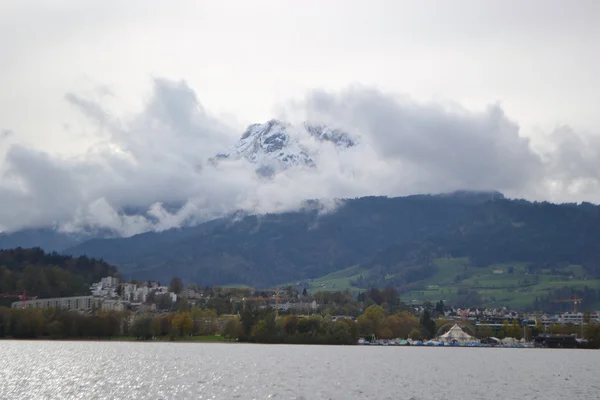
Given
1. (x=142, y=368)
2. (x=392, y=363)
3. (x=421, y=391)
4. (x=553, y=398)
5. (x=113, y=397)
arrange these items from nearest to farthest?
(x=113, y=397) < (x=553, y=398) < (x=421, y=391) < (x=142, y=368) < (x=392, y=363)

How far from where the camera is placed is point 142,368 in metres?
114

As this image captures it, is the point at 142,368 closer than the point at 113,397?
No

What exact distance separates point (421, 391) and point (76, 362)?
2172 inches

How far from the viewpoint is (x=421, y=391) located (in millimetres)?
92438

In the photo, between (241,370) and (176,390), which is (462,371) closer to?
(241,370)

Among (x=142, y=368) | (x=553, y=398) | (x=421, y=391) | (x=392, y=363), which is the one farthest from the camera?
(x=392, y=363)

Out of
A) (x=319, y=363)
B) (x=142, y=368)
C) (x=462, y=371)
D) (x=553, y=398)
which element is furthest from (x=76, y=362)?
(x=553, y=398)

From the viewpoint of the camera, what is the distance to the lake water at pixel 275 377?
86938mm

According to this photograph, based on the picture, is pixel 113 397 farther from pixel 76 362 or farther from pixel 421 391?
pixel 76 362

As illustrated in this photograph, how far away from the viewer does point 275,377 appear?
104188mm

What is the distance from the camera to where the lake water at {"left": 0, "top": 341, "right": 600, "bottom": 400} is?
86938 mm

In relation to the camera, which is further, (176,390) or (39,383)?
(39,383)

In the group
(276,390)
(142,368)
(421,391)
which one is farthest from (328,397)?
(142,368)

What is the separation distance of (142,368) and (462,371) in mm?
43764
